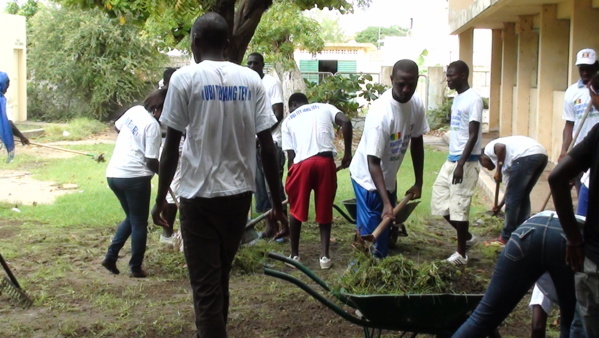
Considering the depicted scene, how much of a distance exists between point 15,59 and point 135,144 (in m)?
23.4

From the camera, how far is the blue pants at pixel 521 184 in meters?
7.19

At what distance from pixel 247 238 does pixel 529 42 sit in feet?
38.8

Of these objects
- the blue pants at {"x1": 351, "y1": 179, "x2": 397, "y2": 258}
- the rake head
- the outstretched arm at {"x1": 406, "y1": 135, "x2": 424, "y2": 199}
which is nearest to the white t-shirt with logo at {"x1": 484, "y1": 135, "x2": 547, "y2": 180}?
the outstretched arm at {"x1": 406, "y1": 135, "x2": 424, "y2": 199}

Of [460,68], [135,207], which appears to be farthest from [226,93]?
[460,68]

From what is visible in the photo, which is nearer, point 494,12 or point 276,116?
point 276,116

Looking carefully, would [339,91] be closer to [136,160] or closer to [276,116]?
[276,116]

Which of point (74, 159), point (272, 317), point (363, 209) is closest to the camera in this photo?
point (272, 317)

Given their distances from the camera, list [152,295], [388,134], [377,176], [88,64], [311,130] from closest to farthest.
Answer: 1. [377,176]
2. [388,134]
3. [152,295]
4. [311,130]
5. [88,64]

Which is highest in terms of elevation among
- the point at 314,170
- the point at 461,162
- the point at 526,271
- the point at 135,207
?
the point at 461,162

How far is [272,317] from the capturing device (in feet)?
19.2

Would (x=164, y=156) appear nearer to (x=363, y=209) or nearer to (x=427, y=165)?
(x=363, y=209)

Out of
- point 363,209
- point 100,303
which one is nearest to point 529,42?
point 363,209

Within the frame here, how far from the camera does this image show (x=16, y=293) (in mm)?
6191

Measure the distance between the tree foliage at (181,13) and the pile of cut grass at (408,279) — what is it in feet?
9.60
